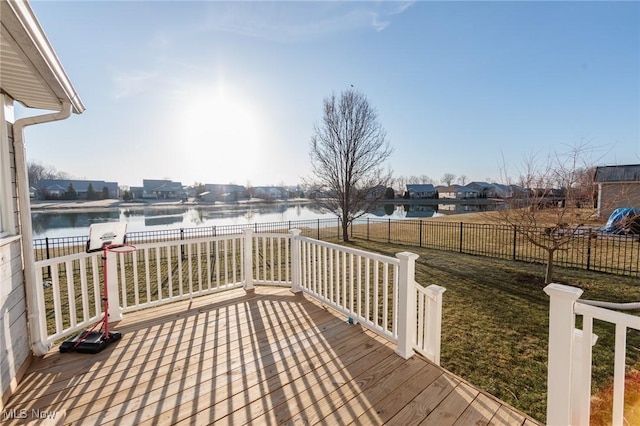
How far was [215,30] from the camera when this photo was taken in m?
5.95

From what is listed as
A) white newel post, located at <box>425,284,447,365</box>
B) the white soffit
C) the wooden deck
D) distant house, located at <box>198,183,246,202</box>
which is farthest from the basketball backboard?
distant house, located at <box>198,183,246,202</box>

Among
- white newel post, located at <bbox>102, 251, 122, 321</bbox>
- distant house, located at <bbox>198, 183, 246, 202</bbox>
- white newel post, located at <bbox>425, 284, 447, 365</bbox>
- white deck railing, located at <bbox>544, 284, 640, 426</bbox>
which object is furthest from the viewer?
distant house, located at <bbox>198, 183, 246, 202</bbox>

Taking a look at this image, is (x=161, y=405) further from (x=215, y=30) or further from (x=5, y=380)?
(x=215, y=30)

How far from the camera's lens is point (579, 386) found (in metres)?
1.47

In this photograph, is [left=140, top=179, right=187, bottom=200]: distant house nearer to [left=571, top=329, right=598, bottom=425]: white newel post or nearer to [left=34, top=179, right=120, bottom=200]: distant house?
[left=34, top=179, right=120, bottom=200]: distant house

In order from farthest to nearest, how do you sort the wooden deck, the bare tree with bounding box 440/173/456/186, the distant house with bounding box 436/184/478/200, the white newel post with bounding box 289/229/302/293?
the bare tree with bounding box 440/173/456/186, the distant house with bounding box 436/184/478/200, the white newel post with bounding box 289/229/302/293, the wooden deck

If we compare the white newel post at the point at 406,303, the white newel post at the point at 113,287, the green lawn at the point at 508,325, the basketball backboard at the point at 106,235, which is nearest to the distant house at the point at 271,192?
the green lawn at the point at 508,325

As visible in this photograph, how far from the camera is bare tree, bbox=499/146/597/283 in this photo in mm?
5223

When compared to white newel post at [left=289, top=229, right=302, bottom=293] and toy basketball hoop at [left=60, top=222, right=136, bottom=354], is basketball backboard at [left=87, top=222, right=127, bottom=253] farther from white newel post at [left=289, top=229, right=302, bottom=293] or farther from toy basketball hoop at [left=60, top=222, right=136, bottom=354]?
white newel post at [left=289, top=229, right=302, bottom=293]

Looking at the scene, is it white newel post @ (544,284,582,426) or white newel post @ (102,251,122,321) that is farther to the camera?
white newel post @ (102,251,122,321)

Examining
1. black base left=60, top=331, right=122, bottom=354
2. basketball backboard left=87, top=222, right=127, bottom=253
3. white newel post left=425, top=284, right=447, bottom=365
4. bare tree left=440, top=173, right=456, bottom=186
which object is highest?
bare tree left=440, top=173, right=456, bottom=186

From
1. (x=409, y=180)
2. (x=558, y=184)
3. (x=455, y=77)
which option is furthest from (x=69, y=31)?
(x=409, y=180)

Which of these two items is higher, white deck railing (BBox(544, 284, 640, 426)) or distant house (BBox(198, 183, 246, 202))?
distant house (BBox(198, 183, 246, 202))

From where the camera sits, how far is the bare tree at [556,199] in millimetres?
5223
